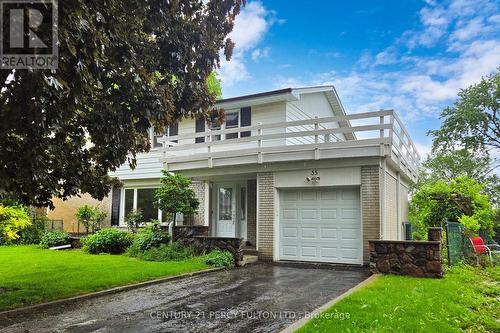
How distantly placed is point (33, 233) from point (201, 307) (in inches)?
655

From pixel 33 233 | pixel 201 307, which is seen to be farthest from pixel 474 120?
pixel 33 233

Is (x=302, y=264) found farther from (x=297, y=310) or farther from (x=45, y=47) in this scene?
(x=45, y=47)

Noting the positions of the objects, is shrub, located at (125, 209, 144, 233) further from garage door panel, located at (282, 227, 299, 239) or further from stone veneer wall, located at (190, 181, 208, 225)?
garage door panel, located at (282, 227, 299, 239)

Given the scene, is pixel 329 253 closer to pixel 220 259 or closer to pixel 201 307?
pixel 220 259

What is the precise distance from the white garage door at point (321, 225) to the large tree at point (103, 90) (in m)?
6.51

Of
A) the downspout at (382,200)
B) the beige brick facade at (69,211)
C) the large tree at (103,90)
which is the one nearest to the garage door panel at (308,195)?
the downspout at (382,200)

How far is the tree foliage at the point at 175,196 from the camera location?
13820mm

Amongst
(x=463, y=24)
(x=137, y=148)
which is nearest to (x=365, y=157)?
(x=137, y=148)

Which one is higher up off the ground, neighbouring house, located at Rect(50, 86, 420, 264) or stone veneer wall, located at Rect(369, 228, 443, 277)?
neighbouring house, located at Rect(50, 86, 420, 264)

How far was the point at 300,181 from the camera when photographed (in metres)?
13.3

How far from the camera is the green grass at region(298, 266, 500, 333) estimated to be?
213 inches

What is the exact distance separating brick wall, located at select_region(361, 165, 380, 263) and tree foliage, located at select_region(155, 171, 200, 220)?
615 cm

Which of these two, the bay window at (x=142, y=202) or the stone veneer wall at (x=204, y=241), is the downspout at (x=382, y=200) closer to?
the stone veneer wall at (x=204, y=241)

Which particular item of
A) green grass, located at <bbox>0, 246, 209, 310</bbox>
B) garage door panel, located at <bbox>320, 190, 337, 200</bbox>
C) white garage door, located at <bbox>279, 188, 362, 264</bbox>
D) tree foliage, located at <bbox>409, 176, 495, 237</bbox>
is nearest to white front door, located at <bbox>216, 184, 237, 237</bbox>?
white garage door, located at <bbox>279, 188, 362, 264</bbox>
